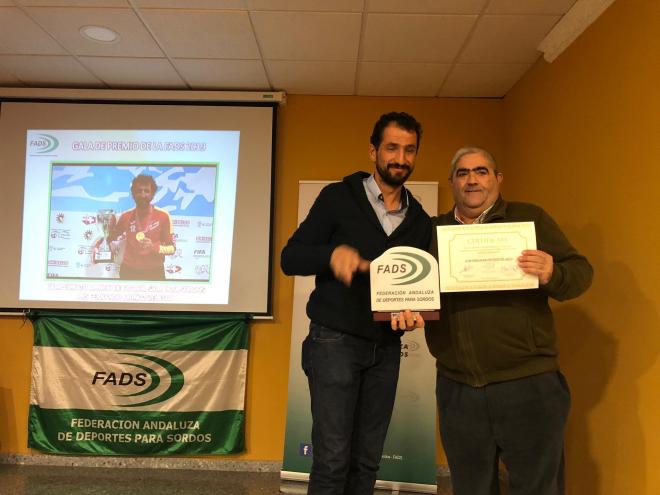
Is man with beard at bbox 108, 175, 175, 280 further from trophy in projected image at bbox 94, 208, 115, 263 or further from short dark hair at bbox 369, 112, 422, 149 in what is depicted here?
short dark hair at bbox 369, 112, 422, 149

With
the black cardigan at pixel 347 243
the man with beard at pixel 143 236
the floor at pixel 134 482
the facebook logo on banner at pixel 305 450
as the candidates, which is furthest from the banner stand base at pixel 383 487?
the black cardigan at pixel 347 243

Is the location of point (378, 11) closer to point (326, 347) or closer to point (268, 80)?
point (268, 80)

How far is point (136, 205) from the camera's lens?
3.20m

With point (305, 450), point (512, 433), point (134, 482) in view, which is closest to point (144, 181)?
point (134, 482)

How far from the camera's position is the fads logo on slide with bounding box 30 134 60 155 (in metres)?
3.25

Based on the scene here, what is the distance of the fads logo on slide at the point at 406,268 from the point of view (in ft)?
4.60

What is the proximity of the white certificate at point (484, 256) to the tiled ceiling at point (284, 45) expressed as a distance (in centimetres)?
144

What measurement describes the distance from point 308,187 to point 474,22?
1.42 metres

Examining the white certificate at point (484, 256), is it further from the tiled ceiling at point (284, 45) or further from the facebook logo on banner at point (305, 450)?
the facebook logo on banner at point (305, 450)

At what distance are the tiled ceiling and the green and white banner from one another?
1.65 m

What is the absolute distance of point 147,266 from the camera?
10.3 feet

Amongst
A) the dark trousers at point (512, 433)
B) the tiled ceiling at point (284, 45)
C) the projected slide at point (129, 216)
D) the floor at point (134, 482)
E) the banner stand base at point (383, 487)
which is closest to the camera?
the dark trousers at point (512, 433)

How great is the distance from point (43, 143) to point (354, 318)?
291 cm

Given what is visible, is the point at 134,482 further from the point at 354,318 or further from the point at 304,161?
the point at 304,161
